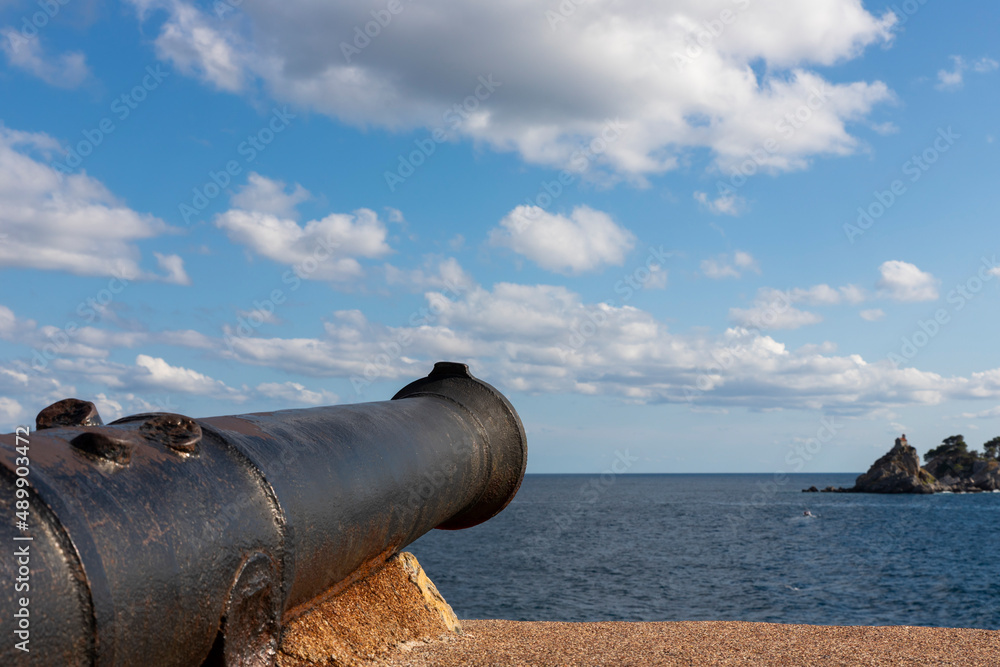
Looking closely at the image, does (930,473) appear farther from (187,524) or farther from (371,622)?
(187,524)

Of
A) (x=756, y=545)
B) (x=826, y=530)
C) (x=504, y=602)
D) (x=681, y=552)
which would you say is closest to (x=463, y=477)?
(x=504, y=602)

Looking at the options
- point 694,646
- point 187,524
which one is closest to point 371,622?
Result: point 694,646

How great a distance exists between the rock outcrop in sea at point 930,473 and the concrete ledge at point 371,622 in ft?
416

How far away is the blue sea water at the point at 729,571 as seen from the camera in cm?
2486

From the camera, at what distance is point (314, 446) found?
3.96 m

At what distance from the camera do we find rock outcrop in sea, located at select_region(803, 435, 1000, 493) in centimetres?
11812

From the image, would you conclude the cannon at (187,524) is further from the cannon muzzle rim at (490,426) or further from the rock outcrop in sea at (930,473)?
the rock outcrop in sea at (930,473)

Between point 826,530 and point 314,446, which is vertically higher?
point 314,446

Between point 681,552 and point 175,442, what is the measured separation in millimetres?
43354

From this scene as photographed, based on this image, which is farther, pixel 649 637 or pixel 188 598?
pixel 649 637

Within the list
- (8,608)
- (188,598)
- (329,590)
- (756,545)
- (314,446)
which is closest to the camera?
(8,608)

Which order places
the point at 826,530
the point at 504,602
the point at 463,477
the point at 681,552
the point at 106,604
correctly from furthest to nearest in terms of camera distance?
the point at 826,530, the point at 681,552, the point at 504,602, the point at 463,477, the point at 106,604

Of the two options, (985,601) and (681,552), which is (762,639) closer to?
(985,601)

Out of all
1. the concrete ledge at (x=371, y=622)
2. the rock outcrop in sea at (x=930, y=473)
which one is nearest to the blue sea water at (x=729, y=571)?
the concrete ledge at (x=371, y=622)
